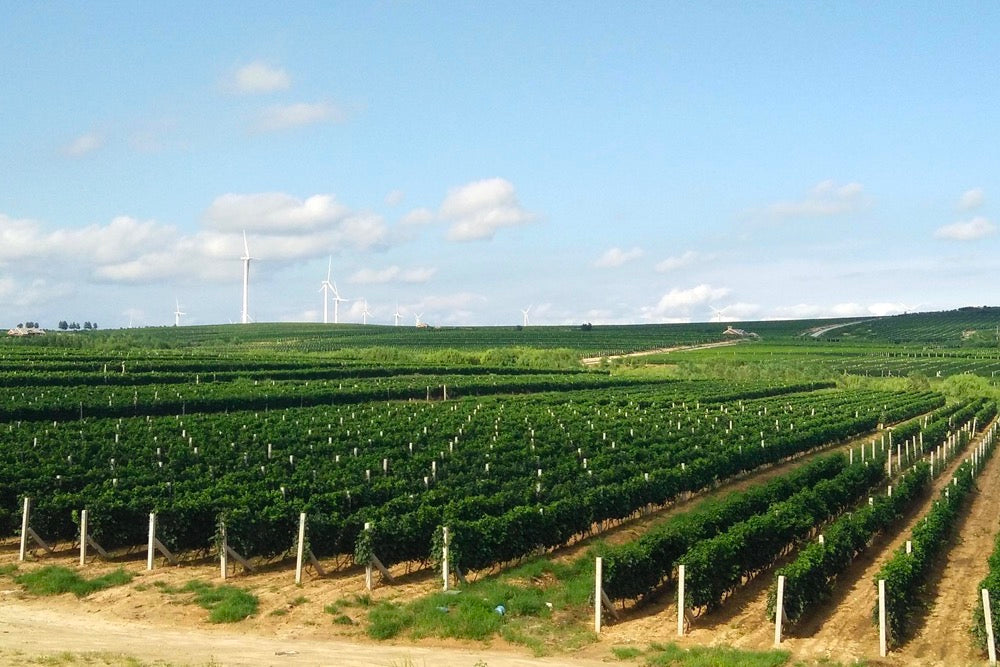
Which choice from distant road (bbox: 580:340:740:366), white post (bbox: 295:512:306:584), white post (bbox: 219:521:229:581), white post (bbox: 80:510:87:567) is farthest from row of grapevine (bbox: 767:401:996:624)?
distant road (bbox: 580:340:740:366)

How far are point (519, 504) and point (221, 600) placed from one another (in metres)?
9.48

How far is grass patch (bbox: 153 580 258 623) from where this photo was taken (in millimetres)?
18484

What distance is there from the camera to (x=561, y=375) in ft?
323

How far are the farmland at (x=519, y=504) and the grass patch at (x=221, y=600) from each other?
60 cm

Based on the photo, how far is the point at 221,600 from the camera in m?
19.5

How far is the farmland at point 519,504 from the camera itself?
62.8 feet

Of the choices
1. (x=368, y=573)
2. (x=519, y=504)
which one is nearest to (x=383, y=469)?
(x=519, y=504)

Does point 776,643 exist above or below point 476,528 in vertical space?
below

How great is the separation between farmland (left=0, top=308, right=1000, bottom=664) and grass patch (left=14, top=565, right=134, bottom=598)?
2.58 ft

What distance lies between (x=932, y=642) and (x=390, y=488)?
15.1 m

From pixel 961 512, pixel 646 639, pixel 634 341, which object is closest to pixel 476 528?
pixel 646 639

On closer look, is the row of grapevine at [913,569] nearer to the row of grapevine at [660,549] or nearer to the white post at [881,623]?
the white post at [881,623]

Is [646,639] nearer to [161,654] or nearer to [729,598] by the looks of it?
[729,598]

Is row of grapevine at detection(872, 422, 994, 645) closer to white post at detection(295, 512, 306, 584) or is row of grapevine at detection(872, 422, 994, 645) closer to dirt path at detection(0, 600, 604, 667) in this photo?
dirt path at detection(0, 600, 604, 667)
